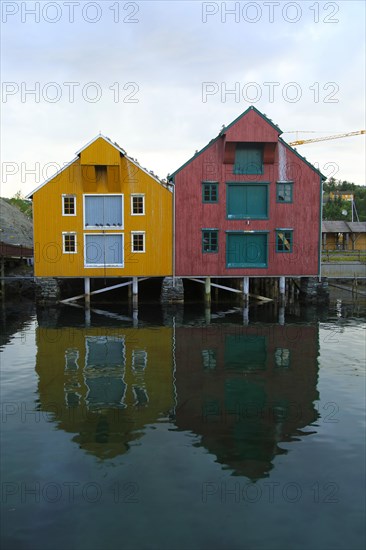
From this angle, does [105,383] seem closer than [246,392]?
No

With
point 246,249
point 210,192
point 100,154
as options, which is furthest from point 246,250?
point 100,154

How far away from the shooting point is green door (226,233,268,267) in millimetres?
32875

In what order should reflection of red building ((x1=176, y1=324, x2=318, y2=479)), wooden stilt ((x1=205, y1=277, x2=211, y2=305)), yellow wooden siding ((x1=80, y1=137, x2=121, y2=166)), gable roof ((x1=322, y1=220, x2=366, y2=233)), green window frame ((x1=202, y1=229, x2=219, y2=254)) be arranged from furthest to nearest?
gable roof ((x1=322, y1=220, x2=366, y2=233))
wooden stilt ((x1=205, y1=277, x2=211, y2=305))
green window frame ((x1=202, y1=229, x2=219, y2=254))
yellow wooden siding ((x1=80, y1=137, x2=121, y2=166))
reflection of red building ((x1=176, y1=324, x2=318, y2=479))

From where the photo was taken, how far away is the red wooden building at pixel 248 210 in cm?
3183

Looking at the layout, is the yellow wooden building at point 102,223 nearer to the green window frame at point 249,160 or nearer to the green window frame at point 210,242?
the green window frame at point 210,242

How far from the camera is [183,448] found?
32.1 ft

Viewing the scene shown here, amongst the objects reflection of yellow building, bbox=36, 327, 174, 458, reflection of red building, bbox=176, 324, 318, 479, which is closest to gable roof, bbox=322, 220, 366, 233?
reflection of red building, bbox=176, 324, 318, 479

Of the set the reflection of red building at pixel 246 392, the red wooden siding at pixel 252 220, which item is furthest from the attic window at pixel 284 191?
the reflection of red building at pixel 246 392

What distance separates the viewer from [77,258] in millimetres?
32062

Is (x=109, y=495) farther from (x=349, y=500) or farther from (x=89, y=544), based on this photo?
(x=349, y=500)

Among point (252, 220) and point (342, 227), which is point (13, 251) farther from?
point (342, 227)

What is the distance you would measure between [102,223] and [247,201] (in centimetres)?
1011

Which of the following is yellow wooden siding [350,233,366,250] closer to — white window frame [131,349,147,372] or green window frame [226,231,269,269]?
green window frame [226,231,269,269]

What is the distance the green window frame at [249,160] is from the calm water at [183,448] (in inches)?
624
